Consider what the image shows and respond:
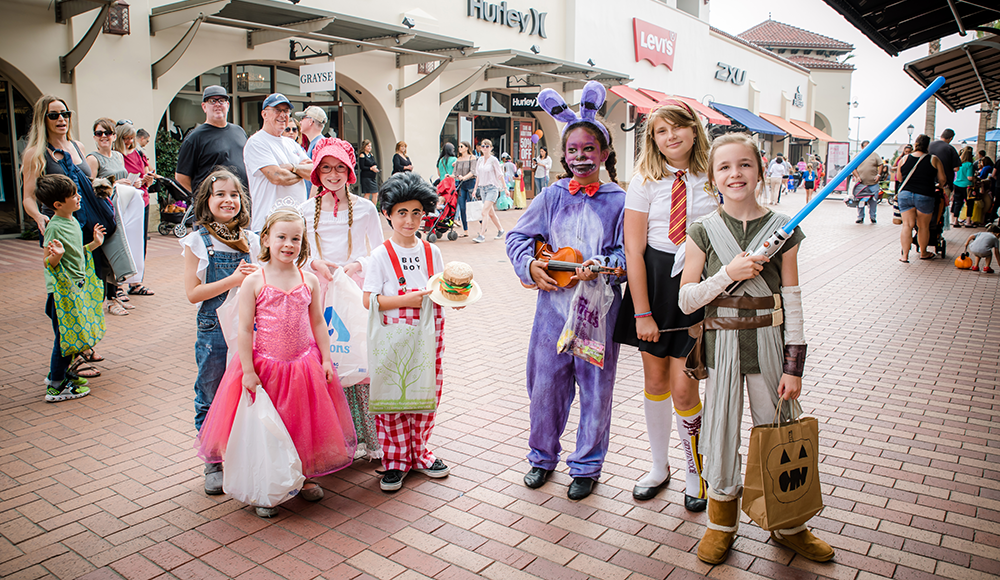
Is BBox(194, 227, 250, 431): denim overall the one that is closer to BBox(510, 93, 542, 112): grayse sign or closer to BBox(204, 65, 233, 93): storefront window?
BBox(204, 65, 233, 93): storefront window

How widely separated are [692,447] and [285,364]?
1901mm

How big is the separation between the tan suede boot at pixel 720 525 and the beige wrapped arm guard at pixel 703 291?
77 centimetres

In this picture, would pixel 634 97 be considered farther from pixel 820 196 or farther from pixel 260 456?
pixel 260 456

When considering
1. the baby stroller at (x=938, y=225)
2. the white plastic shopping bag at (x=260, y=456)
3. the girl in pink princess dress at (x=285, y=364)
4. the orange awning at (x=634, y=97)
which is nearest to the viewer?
the white plastic shopping bag at (x=260, y=456)

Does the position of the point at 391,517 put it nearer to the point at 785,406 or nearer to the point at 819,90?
the point at 785,406

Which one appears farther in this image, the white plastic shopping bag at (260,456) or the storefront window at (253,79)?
the storefront window at (253,79)

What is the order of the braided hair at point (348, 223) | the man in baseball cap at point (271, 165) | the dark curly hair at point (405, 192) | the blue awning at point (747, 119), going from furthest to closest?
the blue awning at point (747, 119)
the man in baseball cap at point (271, 165)
the braided hair at point (348, 223)
the dark curly hair at point (405, 192)

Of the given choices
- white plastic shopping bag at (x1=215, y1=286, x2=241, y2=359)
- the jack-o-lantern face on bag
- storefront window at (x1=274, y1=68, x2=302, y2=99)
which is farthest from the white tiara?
storefront window at (x1=274, y1=68, x2=302, y2=99)

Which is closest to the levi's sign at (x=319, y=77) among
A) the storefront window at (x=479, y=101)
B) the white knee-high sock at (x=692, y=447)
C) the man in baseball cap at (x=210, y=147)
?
the man in baseball cap at (x=210, y=147)

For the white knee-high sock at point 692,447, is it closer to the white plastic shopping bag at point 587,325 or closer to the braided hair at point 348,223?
the white plastic shopping bag at point 587,325

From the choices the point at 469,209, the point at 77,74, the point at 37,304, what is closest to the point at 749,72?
the point at 469,209

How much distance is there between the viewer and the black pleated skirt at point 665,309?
3.06 metres

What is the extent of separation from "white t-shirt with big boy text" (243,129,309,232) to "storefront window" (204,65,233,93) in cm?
1018

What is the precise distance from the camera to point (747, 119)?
3306 centimetres
